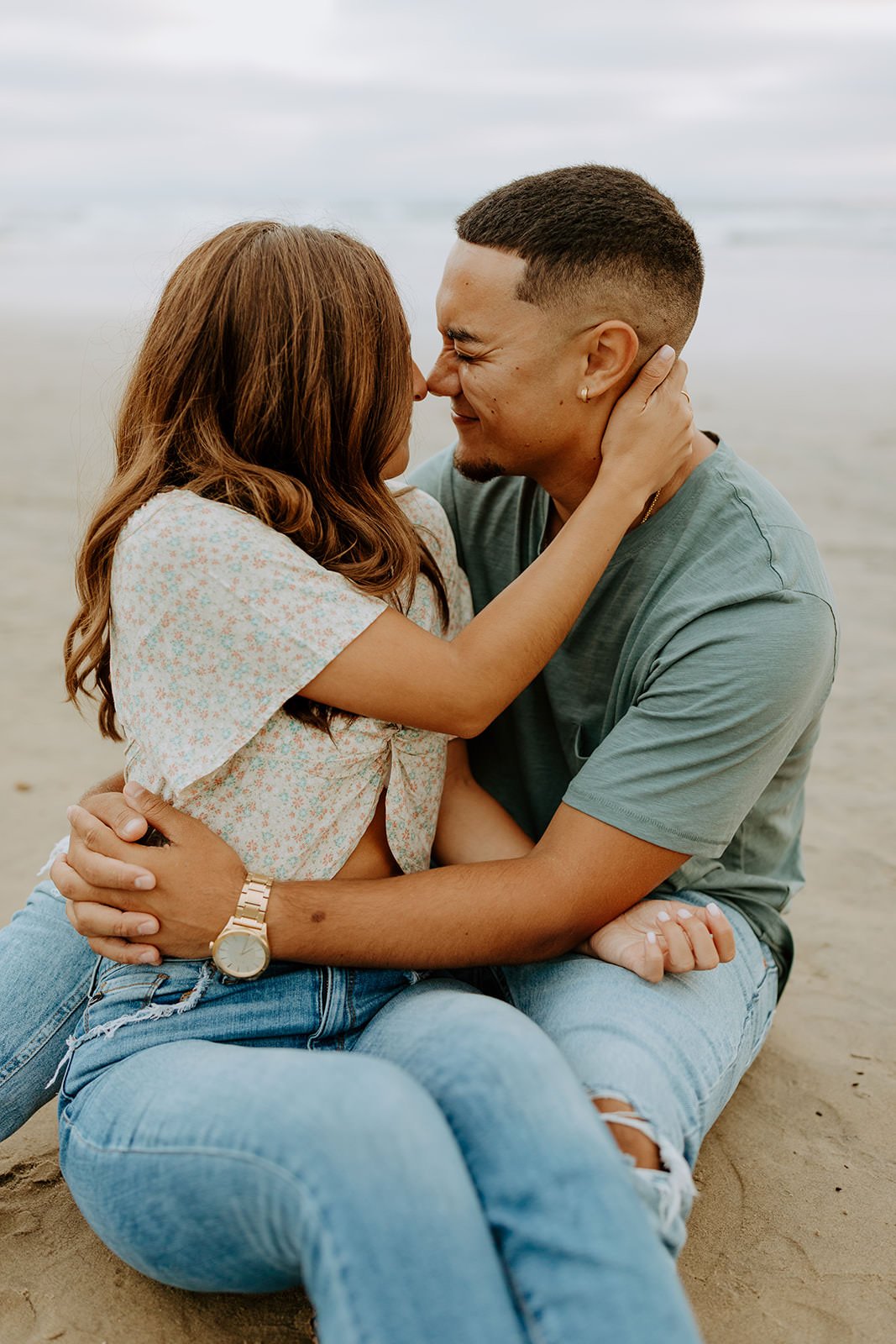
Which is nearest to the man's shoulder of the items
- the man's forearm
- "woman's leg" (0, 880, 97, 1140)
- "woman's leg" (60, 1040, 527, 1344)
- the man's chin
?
the man's chin

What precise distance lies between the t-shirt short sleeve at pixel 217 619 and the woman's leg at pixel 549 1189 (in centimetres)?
67

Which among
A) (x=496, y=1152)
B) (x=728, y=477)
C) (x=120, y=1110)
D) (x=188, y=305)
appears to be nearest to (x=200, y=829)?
(x=120, y=1110)

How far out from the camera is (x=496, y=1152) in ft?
5.86

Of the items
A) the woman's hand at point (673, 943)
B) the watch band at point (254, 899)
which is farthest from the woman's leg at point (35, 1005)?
the woman's hand at point (673, 943)

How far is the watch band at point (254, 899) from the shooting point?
224cm

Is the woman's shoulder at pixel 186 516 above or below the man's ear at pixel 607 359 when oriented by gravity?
below

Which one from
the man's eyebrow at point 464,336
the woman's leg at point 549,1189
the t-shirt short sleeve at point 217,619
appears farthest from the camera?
the man's eyebrow at point 464,336

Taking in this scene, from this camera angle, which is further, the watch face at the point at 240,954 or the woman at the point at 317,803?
the watch face at the point at 240,954

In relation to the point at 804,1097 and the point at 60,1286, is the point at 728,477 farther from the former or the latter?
the point at 60,1286

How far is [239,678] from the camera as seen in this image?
2225 millimetres

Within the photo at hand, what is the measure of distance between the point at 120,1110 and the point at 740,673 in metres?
1.41

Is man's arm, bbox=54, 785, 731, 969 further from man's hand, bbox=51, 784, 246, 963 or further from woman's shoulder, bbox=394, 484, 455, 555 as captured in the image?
woman's shoulder, bbox=394, 484, 455, 555

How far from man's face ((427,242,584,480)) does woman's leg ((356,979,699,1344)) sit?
1434 mm

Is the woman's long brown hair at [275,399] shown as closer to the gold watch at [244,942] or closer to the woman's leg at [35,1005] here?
the gold watch at [244,942]
